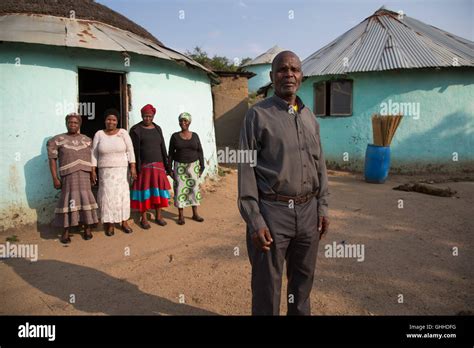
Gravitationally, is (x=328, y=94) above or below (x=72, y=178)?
above

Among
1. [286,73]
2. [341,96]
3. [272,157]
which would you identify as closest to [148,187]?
[272,157]

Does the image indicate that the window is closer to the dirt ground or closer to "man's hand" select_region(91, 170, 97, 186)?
→ the dirt ground

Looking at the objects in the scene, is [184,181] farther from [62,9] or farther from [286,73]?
[62,9]

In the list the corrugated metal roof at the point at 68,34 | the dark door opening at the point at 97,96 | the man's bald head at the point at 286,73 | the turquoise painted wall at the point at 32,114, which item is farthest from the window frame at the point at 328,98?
the man's bald head at the point at 286,73

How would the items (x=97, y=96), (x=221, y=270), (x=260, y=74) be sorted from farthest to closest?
1. (x=260, y=74)
2. (x=97, y=96)
3. (x=221, y=270)

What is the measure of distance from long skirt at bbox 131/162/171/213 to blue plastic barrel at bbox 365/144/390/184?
216 inches

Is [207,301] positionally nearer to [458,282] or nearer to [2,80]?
[458,282]

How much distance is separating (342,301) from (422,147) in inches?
334

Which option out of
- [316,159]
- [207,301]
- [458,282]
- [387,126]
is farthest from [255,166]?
[387,126]

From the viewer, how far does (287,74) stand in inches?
81.2

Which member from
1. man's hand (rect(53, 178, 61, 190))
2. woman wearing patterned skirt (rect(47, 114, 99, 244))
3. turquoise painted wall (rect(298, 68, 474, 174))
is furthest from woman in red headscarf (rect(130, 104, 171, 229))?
turquoise painted wall (rect(298, 68, 474, 174))

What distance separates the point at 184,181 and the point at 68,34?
2.97 m

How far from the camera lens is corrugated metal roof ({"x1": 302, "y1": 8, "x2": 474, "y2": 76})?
9.73m

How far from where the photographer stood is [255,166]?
2082mm
